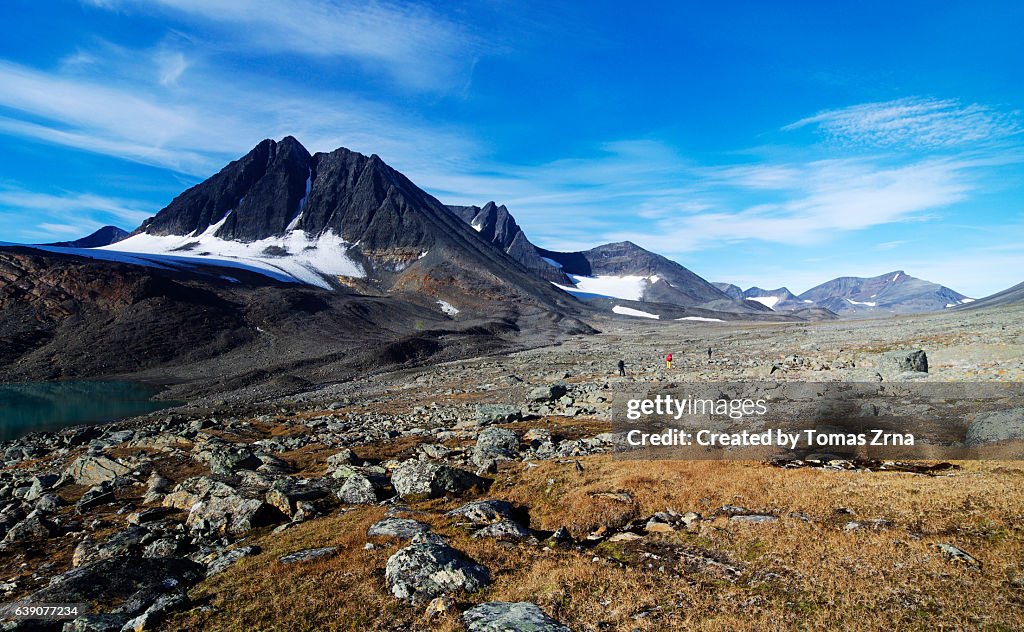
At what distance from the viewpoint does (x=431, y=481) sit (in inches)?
640

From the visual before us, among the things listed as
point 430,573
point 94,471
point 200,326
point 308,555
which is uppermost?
point 200,326

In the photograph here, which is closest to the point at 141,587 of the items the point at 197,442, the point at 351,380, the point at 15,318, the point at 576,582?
the point at 576,582

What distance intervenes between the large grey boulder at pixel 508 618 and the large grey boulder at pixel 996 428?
1725 centimetres

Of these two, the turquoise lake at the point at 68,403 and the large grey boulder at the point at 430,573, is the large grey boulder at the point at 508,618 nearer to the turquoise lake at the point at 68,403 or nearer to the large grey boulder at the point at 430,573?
the large grey boulder at the point at 430,573

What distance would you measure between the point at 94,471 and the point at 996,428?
35311 millimetres

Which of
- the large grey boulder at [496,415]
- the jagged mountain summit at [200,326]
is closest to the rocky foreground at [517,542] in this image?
the large grey boulder at [496,415]

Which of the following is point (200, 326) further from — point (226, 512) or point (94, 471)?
point (226, 512)

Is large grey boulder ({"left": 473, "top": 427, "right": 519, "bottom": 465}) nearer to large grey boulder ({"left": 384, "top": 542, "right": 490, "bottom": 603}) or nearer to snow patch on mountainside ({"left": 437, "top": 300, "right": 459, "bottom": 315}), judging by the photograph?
large grey boulder ({"left": 384, "top": 542, "right": 490, "bottom": 603})

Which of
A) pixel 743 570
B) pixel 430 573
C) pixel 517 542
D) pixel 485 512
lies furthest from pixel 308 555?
pixel 743 570

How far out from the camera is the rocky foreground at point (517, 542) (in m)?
8.27

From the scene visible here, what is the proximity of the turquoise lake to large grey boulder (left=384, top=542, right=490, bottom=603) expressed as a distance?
53.5 metres

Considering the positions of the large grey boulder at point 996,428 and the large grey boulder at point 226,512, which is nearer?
the large grey boulder at point 226,512

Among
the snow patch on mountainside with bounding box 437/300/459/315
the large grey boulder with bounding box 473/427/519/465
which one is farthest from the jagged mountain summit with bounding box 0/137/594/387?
the large grey boulder with bounding box 473/427/519/465

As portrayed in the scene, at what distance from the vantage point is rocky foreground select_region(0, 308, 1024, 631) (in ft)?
27.1
